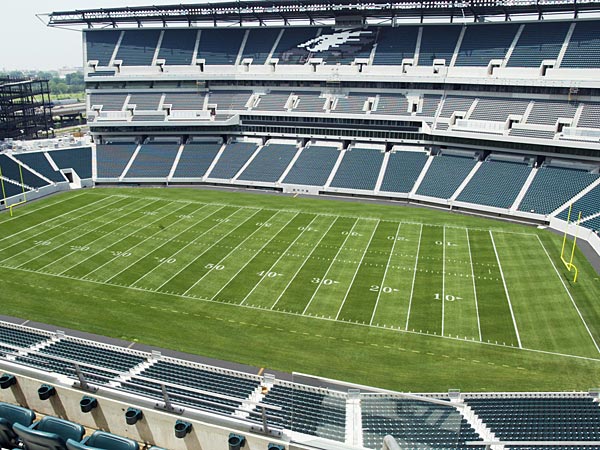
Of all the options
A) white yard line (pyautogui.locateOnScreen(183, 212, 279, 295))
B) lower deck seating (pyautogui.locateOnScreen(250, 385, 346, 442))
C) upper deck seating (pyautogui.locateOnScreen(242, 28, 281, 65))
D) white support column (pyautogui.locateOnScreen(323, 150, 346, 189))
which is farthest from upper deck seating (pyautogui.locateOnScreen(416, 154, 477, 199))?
lower deck seating (pyautogui.locateOnScreen(250, 385, 346, 442))

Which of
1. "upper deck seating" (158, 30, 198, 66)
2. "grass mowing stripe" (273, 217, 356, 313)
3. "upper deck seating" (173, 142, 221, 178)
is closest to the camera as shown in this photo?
"grass mowing stripe" (273, 217, 356, 313)

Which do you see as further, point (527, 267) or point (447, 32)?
point (447, 32)

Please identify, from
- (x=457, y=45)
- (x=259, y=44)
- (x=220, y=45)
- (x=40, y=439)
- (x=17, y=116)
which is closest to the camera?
(x=40, y=439)

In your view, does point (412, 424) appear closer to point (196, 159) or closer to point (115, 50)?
point (196, 159)

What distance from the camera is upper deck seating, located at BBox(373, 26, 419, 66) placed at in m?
50.0

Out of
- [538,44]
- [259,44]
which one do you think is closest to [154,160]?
[259,44]

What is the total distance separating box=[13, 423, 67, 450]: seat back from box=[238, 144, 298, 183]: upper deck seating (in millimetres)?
41185

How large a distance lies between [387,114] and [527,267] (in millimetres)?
24542

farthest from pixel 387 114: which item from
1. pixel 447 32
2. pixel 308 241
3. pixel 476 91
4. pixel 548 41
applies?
pixel 308 241

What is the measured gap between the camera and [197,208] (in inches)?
1566

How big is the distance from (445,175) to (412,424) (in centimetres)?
3875

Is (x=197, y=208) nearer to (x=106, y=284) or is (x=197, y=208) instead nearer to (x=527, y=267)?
(x=106, y=284)

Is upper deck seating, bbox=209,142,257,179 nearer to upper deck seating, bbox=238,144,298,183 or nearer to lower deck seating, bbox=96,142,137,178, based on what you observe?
upper deck seating, bbox=238,144,298,183

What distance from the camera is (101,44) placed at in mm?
57812
